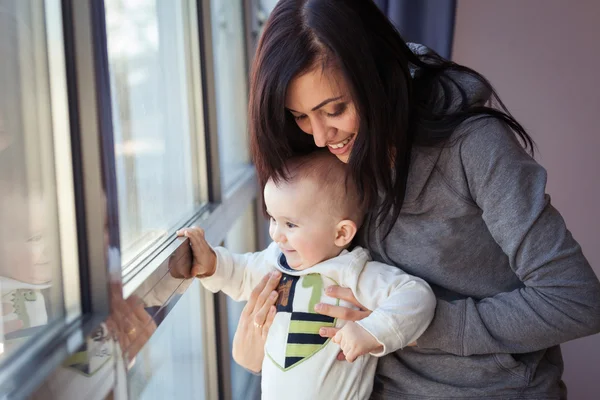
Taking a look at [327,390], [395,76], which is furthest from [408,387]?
[395,76]

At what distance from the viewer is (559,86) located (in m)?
2.89

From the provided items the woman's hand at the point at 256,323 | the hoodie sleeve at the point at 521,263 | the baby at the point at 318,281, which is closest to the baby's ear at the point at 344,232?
the baby at the point at 318,281

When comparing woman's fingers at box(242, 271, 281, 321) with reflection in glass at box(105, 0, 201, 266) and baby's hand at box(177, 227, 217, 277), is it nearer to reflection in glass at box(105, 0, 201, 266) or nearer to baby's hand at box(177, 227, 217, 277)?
baby's hand at box(177, 227, 217, 277)

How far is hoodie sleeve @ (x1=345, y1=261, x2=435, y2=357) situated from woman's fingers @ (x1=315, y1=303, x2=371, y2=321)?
4cm

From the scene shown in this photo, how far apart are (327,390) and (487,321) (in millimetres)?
316

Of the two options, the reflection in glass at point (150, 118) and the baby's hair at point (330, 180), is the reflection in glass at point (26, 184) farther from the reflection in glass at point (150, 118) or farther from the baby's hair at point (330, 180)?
the baby's hair at point (330, 180)

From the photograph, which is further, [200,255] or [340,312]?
[200,255]

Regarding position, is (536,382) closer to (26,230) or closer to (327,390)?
(327,390)

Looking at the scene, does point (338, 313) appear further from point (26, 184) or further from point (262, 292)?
point (26, 184)

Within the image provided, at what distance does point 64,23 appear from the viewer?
Answer: 3.01ft

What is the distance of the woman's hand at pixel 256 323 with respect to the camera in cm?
137

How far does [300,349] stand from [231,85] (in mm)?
1694

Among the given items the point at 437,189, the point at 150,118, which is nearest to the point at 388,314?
the point at 437,189

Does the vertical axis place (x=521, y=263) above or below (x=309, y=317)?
above
